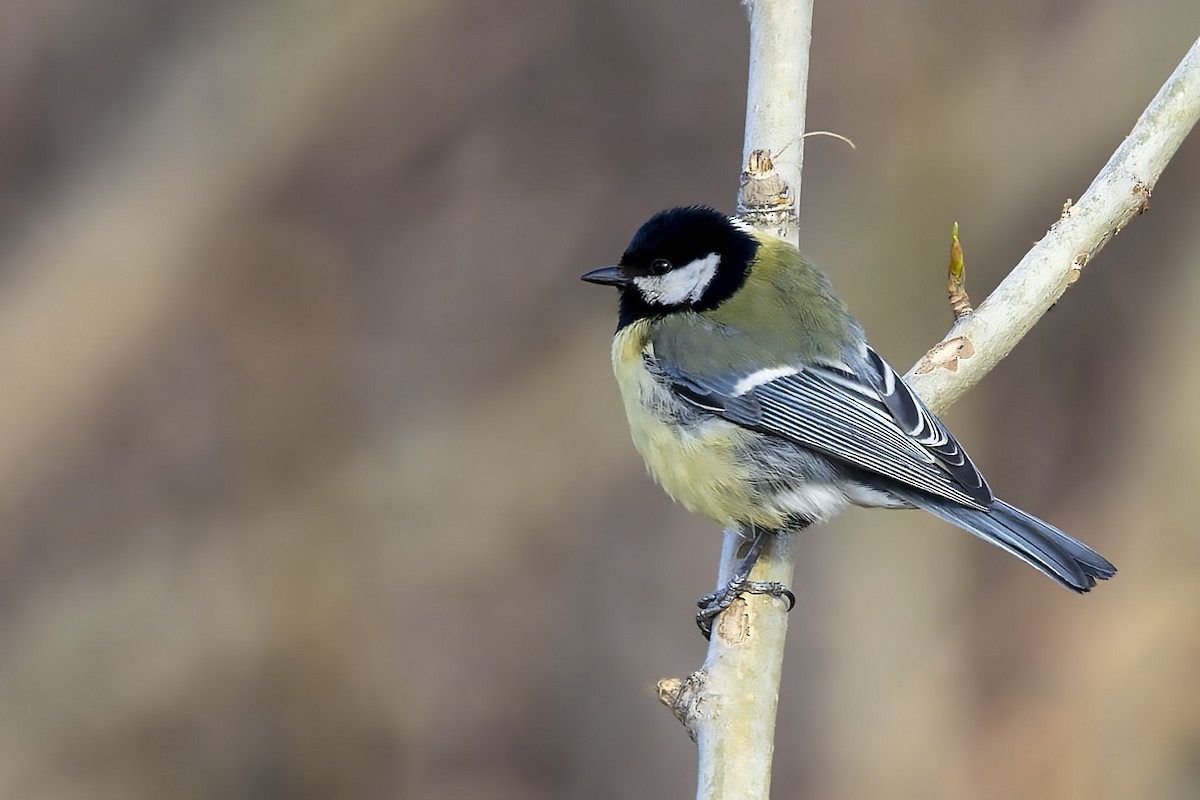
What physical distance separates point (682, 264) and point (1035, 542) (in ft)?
3.59

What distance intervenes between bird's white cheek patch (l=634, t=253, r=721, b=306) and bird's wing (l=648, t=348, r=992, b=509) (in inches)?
8.1

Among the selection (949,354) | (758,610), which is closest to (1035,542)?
(949,354)

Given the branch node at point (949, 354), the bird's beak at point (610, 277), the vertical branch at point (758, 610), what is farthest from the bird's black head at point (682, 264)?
the branch node at point (949, 354)

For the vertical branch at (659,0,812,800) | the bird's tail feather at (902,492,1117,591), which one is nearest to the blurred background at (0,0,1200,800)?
the vertical branch at (659,0,812,800)

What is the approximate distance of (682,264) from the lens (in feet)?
10.4

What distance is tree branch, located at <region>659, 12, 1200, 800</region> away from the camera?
2.37m

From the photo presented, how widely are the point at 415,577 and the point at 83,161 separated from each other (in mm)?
2237

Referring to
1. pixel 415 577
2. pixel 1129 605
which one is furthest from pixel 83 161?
pixel 1129 605

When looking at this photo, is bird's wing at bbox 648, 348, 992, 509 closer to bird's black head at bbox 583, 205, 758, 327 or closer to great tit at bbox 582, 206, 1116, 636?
great tit at bbox 582, 206, 1116, 636

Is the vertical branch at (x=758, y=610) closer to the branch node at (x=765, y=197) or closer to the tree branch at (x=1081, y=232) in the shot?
the branch node at (x=765, y=197)

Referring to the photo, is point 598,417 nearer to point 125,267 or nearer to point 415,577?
point 415,577

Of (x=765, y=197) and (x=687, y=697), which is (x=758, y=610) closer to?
(x=687, y=697)

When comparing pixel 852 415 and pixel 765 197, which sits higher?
pixel 765 197

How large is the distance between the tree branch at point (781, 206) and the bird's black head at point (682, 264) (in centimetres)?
→ 11
